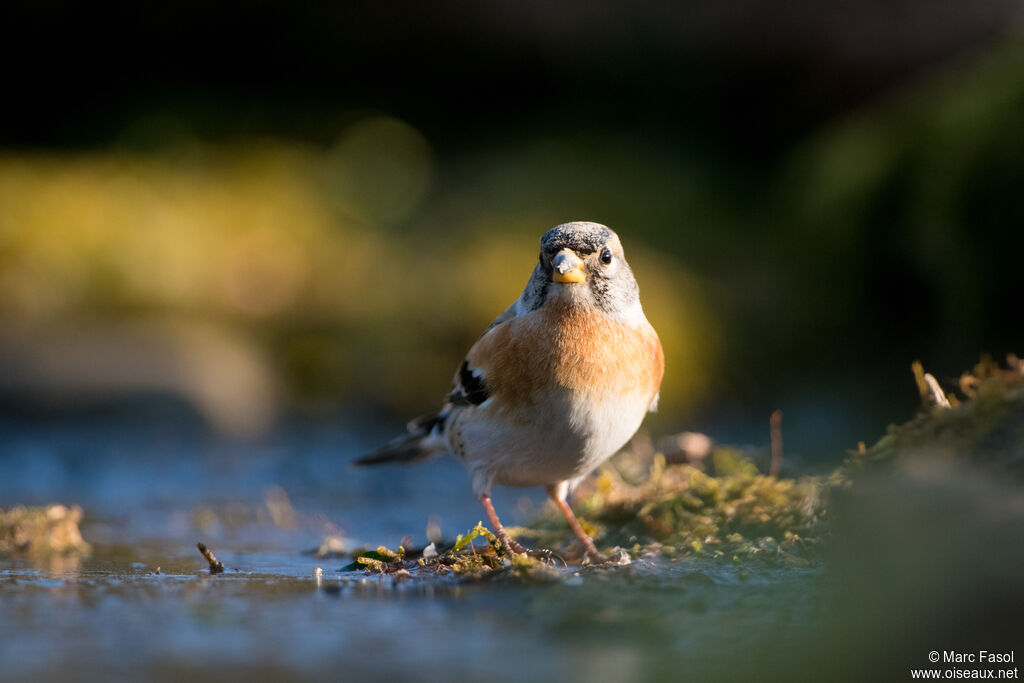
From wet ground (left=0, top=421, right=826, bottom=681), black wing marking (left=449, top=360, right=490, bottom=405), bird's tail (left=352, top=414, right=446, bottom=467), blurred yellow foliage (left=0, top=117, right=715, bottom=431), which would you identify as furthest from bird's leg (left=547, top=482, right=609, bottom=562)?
blurred yellow foliage (left=0, top=117, right=715, bottom=431)

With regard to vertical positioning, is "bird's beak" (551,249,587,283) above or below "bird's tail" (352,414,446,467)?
above

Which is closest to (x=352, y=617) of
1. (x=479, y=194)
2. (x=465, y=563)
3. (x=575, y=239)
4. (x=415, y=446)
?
(x=465, y=563)

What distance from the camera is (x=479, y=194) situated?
11.8m

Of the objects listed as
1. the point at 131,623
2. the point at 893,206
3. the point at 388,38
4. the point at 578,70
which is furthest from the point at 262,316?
the point at 131,623

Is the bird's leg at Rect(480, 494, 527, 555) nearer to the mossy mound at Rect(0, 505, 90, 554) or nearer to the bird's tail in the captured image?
the bird's tail

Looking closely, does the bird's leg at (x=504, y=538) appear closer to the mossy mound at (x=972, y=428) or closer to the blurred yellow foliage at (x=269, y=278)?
the mossy mound at (x=972, y=428)

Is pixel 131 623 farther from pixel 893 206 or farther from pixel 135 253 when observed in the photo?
pixel 893 206

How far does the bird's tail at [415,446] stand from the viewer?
18.5 feet

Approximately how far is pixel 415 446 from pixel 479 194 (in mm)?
6364

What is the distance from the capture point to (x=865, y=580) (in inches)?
122

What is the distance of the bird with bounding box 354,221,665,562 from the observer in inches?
173

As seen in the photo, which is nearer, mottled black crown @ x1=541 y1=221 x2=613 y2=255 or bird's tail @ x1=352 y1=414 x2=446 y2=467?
mottled black crown @ x1=541 y1=221 x2=613 y2=255

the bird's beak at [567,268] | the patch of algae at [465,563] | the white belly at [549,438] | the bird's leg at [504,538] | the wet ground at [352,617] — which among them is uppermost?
the bird's beak at [567,268]

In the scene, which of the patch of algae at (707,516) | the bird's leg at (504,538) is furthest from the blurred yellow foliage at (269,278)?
the bird's leg at (504,538)
